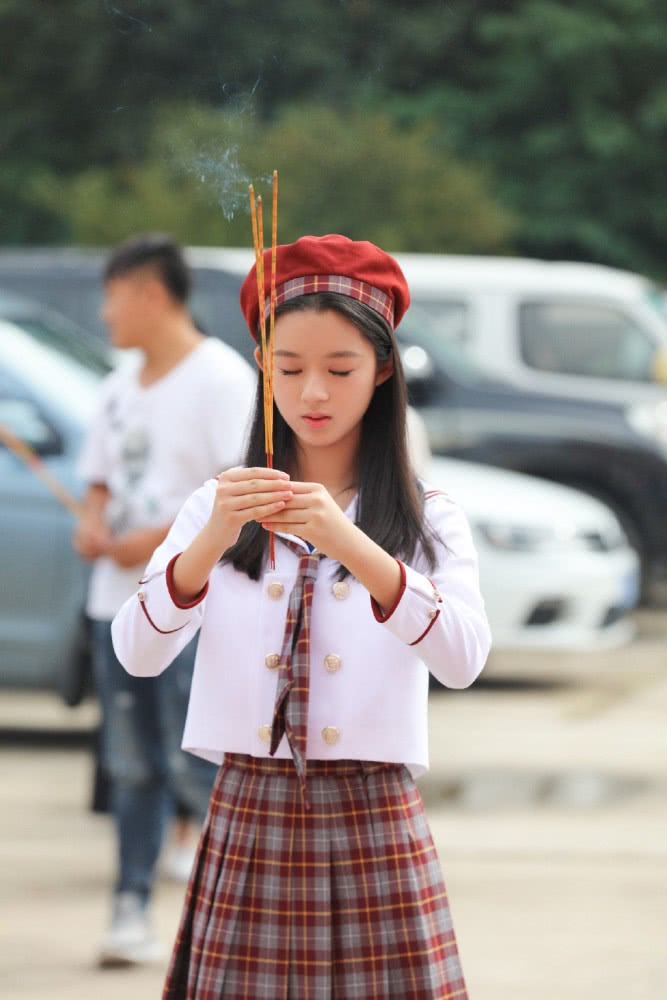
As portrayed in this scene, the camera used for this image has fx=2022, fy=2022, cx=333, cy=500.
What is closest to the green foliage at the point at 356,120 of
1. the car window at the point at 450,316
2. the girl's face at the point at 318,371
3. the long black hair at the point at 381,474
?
the girl's face at the point at 318,371

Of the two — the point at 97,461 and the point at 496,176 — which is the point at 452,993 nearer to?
the point at 97,461

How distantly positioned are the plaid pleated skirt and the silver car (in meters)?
4.22

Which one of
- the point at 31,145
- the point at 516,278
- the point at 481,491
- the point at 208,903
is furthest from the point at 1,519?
the point at 31,145

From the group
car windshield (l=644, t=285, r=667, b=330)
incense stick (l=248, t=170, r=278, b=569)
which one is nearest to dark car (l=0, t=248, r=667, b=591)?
car windshield (l=644, t=285, r=667, b=330)

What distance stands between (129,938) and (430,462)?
409 centimetres

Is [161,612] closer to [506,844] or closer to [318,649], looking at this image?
[318,649]

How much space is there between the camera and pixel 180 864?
5.91m

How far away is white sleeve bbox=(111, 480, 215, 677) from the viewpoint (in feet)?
8.61

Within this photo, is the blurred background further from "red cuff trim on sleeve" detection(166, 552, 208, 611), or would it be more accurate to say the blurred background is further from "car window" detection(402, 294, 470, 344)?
"red cuff trim on sleeve" detection(166, 552, 208, 611)

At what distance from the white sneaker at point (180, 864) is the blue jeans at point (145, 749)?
0.71m

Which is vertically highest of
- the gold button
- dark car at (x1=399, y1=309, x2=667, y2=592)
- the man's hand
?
dark car at (x1=399, y1=309, x2=667, y2=592)

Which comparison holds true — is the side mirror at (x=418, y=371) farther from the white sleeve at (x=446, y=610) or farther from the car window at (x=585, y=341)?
the white sleeve at (x=446, y=610)

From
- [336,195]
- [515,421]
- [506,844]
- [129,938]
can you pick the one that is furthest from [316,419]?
[336,195]

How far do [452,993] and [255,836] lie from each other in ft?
1.13
